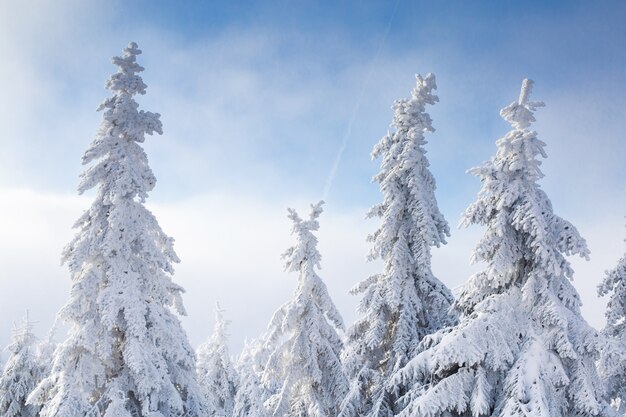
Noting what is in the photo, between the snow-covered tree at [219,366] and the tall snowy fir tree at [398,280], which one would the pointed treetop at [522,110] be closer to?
the tall snowy fir tree at [398,280]

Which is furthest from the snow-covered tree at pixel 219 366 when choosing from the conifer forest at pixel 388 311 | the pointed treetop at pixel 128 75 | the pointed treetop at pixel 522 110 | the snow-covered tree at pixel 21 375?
the pointed treetop at pixel 522 110

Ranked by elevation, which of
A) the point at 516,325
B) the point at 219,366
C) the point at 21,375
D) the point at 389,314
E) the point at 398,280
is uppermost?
the point at 219,366

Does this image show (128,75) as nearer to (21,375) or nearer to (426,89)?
(426,89)

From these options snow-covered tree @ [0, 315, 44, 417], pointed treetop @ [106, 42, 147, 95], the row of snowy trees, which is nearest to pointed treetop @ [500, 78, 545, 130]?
the row of snowy trees

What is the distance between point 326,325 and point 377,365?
2.50 metres

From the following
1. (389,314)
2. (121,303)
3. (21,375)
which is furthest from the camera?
(21,375)

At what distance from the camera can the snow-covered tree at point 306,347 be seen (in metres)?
18.0

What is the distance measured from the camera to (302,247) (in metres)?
18.7

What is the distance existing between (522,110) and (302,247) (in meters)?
9.79

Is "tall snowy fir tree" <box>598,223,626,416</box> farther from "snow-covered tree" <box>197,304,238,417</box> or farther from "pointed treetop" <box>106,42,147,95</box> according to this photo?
"snow-covered tree" <box>197,304,238,417</box>

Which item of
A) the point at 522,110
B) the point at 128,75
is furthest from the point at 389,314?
the point at 128,75

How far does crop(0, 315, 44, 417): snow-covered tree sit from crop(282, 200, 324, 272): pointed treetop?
15.6 meters

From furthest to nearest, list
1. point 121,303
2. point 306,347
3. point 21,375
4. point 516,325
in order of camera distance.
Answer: point 21,375 < point 306,347 < point 121,303 < point 516,325

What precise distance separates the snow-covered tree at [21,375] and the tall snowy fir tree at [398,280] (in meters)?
17.3
